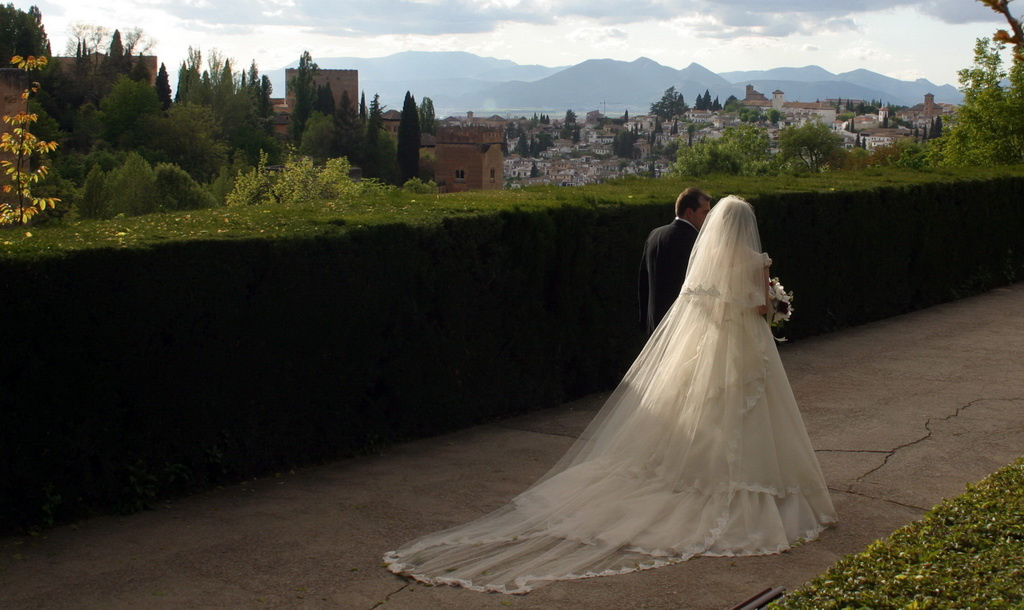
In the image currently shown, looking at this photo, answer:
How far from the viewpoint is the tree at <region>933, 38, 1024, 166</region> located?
26.6 metres

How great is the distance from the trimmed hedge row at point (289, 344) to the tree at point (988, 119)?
19.2 metres

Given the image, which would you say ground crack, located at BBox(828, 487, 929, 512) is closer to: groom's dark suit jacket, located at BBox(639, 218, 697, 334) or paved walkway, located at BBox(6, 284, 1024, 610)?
paved walkway, located at BBox(6, 284, 1024, 610)

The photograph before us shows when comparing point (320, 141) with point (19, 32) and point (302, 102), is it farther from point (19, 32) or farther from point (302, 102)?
point (19, 32)

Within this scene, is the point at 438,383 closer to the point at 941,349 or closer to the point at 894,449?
the point at 894,449

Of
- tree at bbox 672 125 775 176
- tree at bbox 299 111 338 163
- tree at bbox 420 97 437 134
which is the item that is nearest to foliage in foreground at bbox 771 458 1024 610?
tree at bbox 672 125 775 176

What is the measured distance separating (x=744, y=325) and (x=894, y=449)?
2.01 m

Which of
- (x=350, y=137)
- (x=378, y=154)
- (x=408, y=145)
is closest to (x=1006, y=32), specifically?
(x=408, y=145)

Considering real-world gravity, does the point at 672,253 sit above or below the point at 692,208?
below

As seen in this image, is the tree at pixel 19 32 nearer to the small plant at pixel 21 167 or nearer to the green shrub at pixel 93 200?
the green shrub at pixel 93 200

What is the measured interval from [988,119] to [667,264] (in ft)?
80.8

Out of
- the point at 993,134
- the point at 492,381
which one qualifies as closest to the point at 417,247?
the point at 492,381

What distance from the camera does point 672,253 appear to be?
7.09 m

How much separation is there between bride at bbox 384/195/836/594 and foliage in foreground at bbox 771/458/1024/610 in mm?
1414

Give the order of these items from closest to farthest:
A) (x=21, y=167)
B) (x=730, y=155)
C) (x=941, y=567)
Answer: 1. (x=941, y=567)
2. (x=21, y=167)
3. (x=730, y=155)
